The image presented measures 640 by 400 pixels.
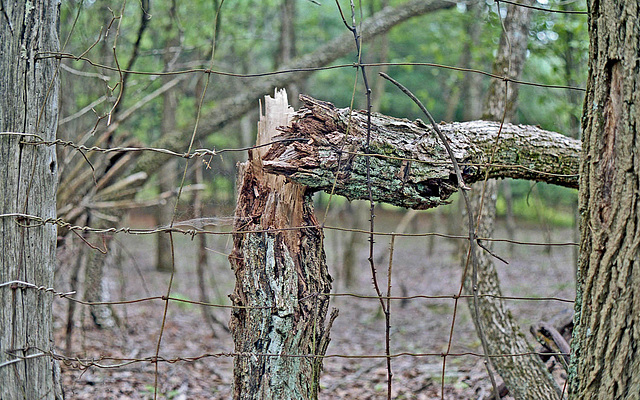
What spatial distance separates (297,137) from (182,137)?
3.69 meters

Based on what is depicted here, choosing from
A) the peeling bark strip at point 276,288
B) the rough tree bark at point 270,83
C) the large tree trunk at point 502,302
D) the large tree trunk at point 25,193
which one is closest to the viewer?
the large tree trunk at point 25,193

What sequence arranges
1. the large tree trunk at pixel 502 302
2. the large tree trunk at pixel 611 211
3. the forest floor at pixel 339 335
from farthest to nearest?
the forest floor at pixel 339 335 < the large tree trunk at pixel 502 302 < the large tree trunk at pixel 611 211

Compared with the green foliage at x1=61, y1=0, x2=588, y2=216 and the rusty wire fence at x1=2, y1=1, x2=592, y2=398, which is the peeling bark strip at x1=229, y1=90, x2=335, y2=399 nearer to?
the rusty wire fence at x1=2, y1=1, x2=592, y2=398

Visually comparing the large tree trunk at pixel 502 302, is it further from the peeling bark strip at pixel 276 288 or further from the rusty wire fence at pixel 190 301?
the peeling bark strip at pixel 276 288

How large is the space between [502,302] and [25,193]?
9.03ft

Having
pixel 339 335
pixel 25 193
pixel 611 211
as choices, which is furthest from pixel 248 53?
pixel 611 211

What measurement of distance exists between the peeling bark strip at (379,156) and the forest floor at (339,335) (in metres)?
0.54

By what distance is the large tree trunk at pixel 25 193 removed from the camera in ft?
6.15

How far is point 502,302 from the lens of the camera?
10.8 feet

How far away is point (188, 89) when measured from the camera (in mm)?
12211

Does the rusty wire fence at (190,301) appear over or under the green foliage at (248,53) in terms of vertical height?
under

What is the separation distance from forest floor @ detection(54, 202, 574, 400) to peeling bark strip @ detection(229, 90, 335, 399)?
20cm

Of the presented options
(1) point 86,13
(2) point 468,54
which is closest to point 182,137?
(1) point 86,13

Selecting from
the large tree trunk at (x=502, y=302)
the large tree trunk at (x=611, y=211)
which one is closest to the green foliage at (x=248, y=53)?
the large tree trunk at (x=502, y=302)
